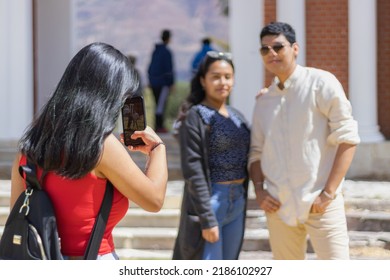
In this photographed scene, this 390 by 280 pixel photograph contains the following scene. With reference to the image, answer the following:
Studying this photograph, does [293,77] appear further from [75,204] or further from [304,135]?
[75,204]

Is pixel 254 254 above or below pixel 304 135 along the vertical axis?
below

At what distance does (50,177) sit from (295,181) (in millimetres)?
2271

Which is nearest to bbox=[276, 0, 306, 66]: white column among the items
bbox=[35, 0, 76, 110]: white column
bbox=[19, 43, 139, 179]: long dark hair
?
bbox=[35, 0, 76, 110]: white column

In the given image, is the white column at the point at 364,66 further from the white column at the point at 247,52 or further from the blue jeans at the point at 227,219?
the blue jeans at the point at 227,219

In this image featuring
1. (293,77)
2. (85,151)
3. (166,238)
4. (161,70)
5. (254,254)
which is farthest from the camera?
(161,70)

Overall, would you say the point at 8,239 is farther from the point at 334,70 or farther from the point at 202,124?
the point at 334,70

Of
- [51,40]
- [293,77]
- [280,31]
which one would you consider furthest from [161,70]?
[293,77]

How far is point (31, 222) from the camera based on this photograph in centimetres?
295

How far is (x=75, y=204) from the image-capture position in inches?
119

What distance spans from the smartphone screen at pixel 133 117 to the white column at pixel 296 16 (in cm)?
691

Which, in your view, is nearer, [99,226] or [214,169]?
[99,226]

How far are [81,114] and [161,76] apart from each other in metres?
10.3

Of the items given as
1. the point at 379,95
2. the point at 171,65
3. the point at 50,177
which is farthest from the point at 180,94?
the point at 50,177

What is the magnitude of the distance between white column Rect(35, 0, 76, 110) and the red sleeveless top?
31.0 feet
